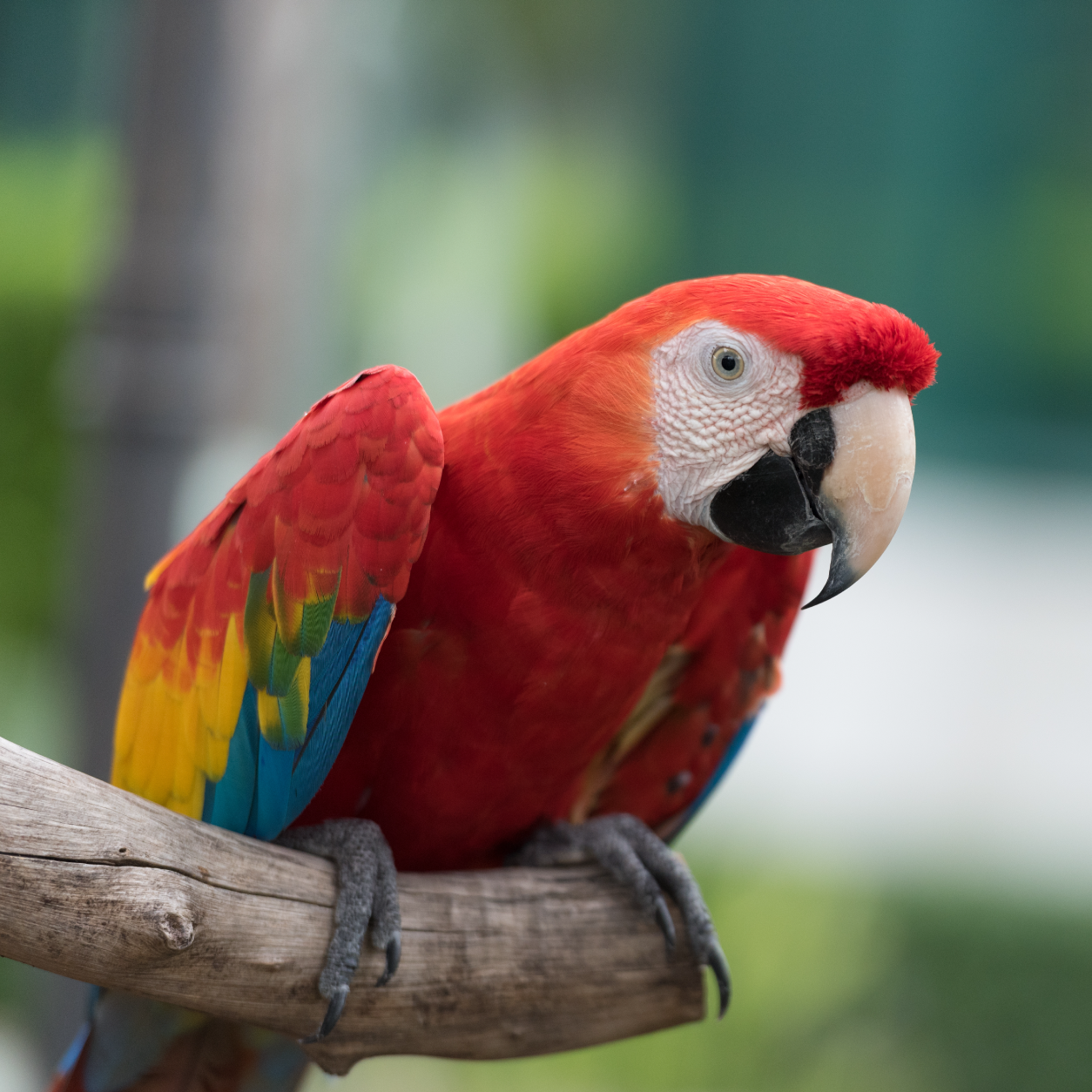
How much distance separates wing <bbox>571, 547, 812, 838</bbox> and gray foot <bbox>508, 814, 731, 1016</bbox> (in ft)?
0.25

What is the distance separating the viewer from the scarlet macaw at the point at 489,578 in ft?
3.43

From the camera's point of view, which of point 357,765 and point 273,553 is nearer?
point 273,553

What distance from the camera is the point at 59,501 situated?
328cm

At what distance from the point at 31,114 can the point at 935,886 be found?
136 inches

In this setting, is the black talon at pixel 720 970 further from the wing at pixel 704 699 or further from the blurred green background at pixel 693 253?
the blurred green background at pixel 693 253

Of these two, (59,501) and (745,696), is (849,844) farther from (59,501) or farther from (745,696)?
(59,501)

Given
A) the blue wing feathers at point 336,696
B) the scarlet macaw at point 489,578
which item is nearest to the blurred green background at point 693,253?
the scarlet macaw at point 489,578

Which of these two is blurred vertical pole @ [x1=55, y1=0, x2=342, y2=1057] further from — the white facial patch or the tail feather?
the white facial patch

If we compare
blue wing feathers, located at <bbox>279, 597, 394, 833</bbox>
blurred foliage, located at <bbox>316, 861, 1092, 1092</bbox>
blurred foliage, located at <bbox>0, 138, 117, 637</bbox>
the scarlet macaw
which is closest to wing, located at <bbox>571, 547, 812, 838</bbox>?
the scarlet macaw

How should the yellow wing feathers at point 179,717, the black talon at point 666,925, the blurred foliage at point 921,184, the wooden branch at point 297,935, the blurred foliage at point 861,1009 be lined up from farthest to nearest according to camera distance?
the blurred foliage at point 921,184, the blurred foliage at point 861,1009, the black talon at point 666,925, the yellow wing feathers at point 179,717, the wooden branch at point 297,935

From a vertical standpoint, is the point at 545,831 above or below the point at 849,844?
above

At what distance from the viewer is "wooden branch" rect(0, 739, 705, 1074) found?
972mm

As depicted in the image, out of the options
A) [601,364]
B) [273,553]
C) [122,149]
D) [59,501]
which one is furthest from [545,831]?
[59,501]

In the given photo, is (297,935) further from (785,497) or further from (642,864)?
(785,497)
